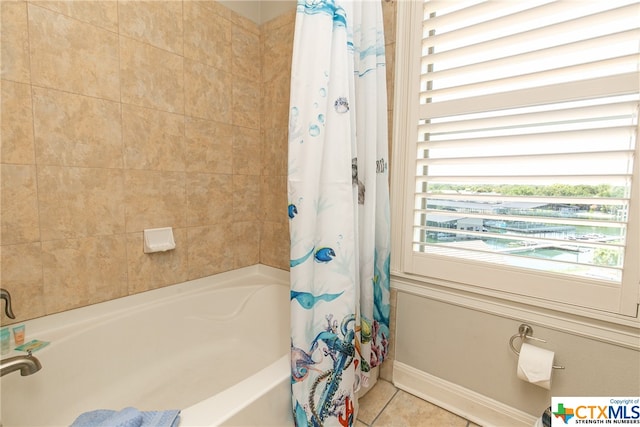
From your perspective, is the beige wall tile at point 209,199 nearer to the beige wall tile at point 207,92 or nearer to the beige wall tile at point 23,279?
the beige wall tile at point 207,92

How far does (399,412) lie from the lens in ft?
4.26

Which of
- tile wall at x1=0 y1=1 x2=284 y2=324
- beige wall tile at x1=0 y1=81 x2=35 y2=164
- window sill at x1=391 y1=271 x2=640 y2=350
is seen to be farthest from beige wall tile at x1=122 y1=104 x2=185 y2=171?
window sill at x1=391 y1=271 x2=640 y2=350

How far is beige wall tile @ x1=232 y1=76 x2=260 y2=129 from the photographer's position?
5.89 feet

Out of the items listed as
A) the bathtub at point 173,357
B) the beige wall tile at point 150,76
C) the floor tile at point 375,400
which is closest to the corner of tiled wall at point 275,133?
the bathtub at point 173,357

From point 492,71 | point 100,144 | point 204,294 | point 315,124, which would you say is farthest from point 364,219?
point 100,144

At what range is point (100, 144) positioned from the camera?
1.26 m

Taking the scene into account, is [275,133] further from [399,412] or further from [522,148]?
[399,412]

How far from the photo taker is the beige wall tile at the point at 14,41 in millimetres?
1016

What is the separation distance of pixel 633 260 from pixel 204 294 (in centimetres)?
186

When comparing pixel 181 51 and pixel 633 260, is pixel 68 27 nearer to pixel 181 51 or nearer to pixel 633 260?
pixel 181 51

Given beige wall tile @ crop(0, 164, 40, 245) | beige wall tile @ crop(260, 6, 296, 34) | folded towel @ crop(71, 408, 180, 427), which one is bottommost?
folded towel @ crop(71, 408, 180, 427)

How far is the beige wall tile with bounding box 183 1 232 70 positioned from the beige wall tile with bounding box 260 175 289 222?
0.75 m

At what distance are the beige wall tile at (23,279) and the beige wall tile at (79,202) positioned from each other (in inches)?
3.2

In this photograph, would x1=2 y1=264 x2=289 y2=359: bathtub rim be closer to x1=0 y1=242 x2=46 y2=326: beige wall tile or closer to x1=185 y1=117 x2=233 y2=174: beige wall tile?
x1=0 y1=242 x2=46 y2=326: beige wall tile
